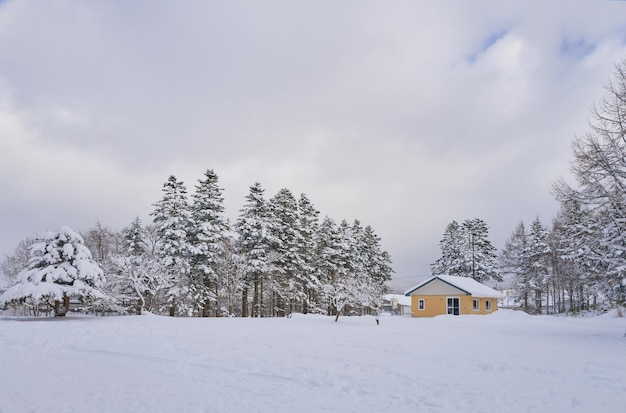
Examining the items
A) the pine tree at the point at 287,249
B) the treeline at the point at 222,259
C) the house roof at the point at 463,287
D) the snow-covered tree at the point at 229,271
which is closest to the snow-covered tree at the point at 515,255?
the house roof at the point at 463,287

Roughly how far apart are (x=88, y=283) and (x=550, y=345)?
80.0 ft

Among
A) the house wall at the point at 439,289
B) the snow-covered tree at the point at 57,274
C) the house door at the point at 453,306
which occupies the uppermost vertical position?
the snow-covered tree at the point at 57,274

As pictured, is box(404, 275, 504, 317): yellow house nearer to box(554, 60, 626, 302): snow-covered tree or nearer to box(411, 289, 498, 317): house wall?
box(411, 289, 498, 317): house wall

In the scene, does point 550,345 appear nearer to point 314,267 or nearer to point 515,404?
point 515,404

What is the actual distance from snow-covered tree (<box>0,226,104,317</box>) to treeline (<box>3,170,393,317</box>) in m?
2.63

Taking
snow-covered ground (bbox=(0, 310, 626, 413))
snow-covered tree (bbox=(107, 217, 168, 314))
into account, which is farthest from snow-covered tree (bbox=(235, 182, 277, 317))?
snow-covered ground (bbox=(0, 310, 626, 413))

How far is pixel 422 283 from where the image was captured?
138 ft

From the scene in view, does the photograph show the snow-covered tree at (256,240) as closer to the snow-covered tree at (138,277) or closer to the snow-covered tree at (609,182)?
the snow-covered tree at (138,277)

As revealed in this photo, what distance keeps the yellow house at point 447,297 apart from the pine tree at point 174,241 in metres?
22.6

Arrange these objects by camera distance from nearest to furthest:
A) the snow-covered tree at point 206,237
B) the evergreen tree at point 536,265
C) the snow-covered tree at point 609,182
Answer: the snow-covered tree at point 609,182 → the snow-covered tree at point 206,237 → the evergreen tree at point 536,265

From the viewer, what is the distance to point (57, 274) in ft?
74.4

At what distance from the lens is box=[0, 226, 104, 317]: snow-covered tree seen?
2181cm

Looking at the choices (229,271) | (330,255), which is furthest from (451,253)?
(229,271)

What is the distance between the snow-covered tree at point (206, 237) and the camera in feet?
107
